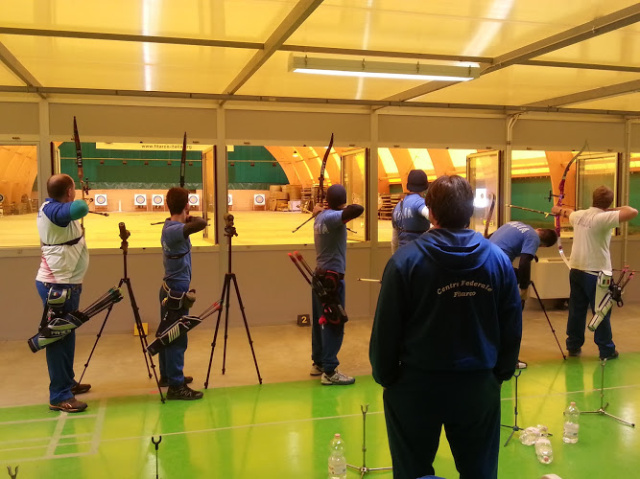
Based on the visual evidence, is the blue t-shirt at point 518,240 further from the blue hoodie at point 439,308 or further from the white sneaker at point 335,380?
the blue hoodie at point 439,308

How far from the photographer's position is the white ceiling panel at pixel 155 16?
339cm

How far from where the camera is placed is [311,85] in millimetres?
5750

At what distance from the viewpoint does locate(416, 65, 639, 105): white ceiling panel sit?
5.18 meters

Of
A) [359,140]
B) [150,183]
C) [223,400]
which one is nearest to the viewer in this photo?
[223,400]

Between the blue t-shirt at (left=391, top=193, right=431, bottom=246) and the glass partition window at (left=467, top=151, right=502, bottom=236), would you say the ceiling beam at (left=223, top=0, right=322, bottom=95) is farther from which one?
the glass partition window at (left=467, top=151, right=502, bottom=236)

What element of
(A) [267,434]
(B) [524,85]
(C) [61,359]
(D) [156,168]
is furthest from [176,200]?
(B) [524,85]

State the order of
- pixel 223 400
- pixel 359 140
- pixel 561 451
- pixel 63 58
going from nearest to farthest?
pixel 561 451 → pixel 223 400 → pixel 63 58 → pixel 359 140

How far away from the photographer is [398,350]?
1955mm

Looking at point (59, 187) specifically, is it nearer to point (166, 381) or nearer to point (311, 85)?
point (166, 381)

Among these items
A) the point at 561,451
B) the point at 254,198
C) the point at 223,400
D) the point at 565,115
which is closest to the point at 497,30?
the point at 561,451

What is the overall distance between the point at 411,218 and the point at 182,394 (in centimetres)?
221

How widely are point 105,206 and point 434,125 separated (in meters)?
4.72

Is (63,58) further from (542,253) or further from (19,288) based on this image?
(542,253)

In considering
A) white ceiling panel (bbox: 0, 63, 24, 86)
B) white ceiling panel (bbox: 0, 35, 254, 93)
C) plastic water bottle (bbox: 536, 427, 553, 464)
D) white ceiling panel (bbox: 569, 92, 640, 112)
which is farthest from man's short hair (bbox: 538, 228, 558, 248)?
white ceiling panel (bbox: 0, 63, 24, 86)
